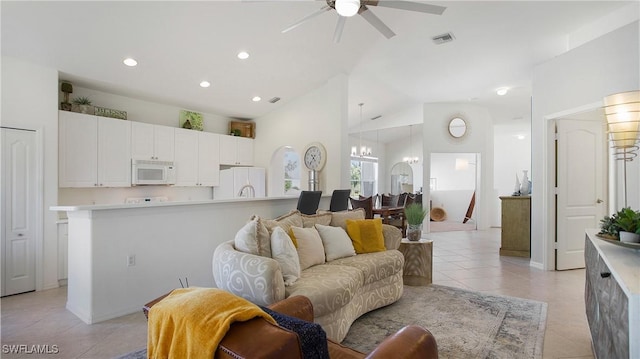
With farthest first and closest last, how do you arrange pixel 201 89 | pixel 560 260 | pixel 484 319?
pixel 201 89, pixel 560 260, pixel 484 319

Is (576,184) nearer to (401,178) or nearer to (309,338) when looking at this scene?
(309,338)

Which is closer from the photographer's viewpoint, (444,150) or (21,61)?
(21,61)

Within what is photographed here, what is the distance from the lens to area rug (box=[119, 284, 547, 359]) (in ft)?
7.52

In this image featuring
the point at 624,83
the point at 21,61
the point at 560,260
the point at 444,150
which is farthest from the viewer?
the point at 444,150

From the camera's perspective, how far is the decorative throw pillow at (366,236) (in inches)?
129

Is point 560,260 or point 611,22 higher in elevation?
point 611,22

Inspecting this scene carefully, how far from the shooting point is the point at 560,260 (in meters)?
4.39

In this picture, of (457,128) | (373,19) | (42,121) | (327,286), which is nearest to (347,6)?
(373,19)

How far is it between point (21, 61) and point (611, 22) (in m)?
6.86

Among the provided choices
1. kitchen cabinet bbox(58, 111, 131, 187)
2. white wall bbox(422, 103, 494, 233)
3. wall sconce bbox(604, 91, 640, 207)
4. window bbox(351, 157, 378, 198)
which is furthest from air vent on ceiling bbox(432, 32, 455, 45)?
window bbox(351, 157, 378, 198)

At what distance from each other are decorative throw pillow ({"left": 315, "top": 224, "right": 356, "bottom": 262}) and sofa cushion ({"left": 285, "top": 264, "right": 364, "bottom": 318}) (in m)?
0.31

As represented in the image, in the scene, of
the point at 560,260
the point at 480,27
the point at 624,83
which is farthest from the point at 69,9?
the point at 560,260

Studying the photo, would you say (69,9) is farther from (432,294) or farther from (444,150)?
(444,150)

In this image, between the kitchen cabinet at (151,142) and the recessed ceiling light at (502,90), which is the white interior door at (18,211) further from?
the recessed ceiling light at (502,90)
